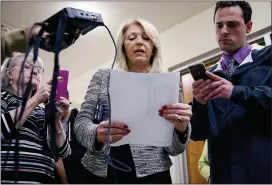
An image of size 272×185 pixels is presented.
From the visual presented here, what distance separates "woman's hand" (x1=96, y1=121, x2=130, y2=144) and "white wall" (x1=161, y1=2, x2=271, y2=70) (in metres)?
1.61

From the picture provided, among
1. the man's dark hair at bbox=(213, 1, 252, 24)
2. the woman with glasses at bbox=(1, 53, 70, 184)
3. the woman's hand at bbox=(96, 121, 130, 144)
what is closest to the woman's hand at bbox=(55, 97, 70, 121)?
the woman with glasses at bbox=(1, 53, 70, 184)

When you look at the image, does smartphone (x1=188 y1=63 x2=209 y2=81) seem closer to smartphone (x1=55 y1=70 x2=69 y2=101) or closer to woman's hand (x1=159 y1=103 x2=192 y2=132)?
woman's hand (x1=159 y1=103 x2=192 y2=132)

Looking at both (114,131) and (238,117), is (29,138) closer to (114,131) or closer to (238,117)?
(114,131)

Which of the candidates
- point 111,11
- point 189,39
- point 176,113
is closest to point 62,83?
point 176,113

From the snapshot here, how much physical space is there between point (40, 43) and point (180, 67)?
1.82m

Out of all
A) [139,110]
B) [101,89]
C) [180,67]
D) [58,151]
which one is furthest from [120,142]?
[180,67]

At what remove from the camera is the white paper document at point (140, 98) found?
30.0 inches

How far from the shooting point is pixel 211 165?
0.97 m

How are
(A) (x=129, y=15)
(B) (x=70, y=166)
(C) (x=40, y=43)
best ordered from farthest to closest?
(A) (x=129, y=15)
(B) (x=70, y=166)
(C) (x=40, y=43)

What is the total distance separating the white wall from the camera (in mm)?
2268

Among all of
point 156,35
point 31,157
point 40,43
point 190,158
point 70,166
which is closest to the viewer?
point 40,43

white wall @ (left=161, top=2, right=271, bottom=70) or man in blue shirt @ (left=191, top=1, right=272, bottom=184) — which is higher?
white wall @ (left=161, top=2, right=271, bottom=70)

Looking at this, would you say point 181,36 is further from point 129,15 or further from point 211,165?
point 211,165

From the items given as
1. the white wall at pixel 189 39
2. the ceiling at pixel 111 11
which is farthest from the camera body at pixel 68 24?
the white wall at pixel 189 39
